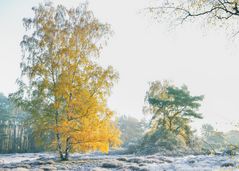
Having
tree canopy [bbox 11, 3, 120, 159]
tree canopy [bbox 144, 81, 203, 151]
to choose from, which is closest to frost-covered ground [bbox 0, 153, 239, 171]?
tree canopy [bbox 11, 3, 120, 159]

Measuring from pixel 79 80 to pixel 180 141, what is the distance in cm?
1991

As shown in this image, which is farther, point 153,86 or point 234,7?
Result: point 153,86

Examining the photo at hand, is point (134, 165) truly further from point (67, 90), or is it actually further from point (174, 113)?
point (174, 113)

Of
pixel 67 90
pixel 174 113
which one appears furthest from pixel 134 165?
pixel 174 113

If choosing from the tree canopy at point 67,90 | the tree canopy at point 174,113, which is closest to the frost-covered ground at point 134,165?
the tree canopy at point 67,90

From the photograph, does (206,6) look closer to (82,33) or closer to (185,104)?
(82,33)

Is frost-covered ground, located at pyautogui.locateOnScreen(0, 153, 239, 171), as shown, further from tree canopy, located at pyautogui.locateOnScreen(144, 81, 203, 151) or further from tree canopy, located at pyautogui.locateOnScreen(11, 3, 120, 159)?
tree canopy, located at pyautogui.locateOnScreen(144, 81, 203, 151)

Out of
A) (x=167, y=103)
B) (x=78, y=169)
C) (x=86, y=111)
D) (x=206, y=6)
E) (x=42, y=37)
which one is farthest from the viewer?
(x=167, y=103)

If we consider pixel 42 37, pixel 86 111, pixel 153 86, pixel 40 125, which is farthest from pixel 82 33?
→ pixel 153 86

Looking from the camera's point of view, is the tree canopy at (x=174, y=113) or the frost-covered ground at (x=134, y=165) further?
the tree canopy at (x=174, y=113)

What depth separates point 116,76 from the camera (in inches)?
715

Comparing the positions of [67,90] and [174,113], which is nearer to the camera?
[67,90]

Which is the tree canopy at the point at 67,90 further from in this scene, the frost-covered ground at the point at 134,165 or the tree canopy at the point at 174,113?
the tree canopy at the point at 174,113

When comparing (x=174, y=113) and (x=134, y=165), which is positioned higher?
(x=174, y=113)
